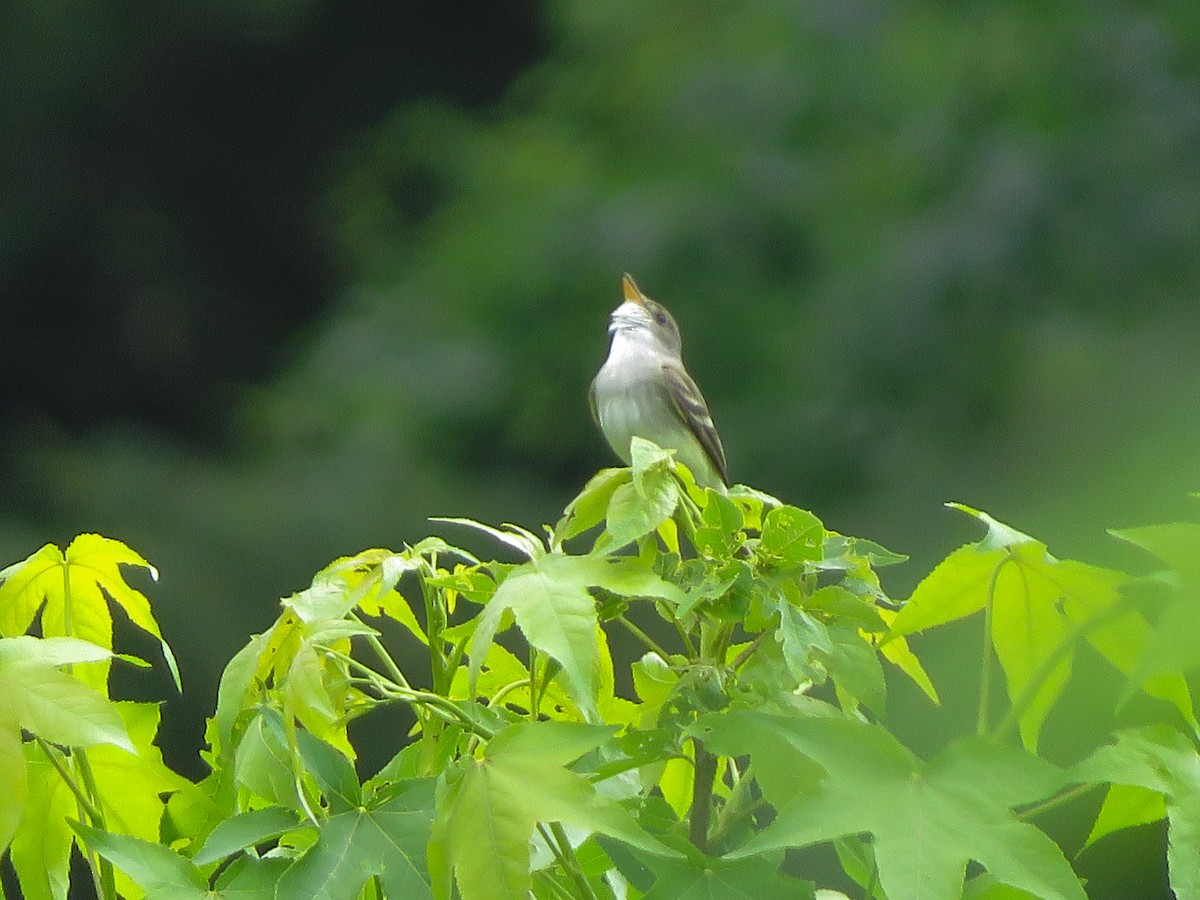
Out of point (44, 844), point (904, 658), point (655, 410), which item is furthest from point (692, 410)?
point (44, 844)

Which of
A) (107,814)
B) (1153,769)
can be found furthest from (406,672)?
(1153,769)

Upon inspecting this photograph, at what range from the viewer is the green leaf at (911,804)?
625 mm

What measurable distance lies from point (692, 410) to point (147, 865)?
5.73ft

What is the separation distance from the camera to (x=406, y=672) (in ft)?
14.7

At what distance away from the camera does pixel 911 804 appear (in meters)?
0.65

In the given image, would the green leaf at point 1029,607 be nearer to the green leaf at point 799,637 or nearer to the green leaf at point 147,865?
the green leaf at point 799,637

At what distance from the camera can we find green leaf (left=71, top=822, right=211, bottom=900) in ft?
2.34

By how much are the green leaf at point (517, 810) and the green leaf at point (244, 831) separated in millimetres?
98

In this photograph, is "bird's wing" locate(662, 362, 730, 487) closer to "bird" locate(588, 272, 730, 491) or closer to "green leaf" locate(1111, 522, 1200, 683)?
"bird" locate(588, 272, 730, 491)

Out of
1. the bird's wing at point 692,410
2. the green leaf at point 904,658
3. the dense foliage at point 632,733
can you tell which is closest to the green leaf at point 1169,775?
the dense foliage at point 632,733

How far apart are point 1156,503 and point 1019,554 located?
0.64 ft

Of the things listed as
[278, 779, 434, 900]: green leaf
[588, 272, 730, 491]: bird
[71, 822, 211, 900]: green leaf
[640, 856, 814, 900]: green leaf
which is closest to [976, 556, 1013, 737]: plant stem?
[640, 856, 814, 900]: green leaf

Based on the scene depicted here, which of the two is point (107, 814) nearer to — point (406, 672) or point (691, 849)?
point (691, 849)

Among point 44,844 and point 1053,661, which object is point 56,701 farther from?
point 1053,661
